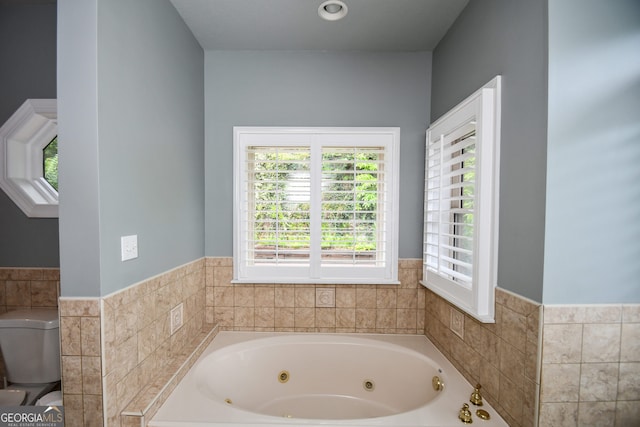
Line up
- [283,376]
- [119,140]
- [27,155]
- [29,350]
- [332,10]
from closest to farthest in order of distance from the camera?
[119,140] → [29,350] → [332,10] → [27,155] → [283,376]

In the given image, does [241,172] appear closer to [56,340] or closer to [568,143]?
[56,340]

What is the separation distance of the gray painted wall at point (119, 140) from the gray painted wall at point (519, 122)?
5.45 ft

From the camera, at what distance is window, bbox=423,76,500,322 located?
1381mm

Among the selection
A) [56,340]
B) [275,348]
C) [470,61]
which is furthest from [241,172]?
[470,61]

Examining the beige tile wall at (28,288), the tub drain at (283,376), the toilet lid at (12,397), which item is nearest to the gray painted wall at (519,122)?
the tub drain at (283,376)

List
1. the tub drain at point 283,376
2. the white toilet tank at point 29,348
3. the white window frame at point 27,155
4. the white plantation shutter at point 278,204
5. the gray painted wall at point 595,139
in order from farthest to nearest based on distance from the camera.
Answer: the white plantation shutter at point 278,204 < the tub drain at point 283,376 < the white window frame at point 27,155 < the white toilet tank at point 29,348 < the gray painted wall at point 595,139

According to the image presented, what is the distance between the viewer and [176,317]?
5.87ft

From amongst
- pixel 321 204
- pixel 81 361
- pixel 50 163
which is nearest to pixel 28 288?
pixel 50 163

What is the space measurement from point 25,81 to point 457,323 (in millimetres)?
2972

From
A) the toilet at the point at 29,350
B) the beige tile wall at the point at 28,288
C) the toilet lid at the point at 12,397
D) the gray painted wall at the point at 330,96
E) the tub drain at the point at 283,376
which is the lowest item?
the tub drain at the point at 283,376

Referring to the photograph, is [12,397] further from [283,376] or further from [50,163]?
[283,376]

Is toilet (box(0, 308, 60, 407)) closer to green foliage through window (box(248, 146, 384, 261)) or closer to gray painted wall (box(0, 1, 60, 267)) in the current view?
gray painted wall (box(0, 1, 60, 267))

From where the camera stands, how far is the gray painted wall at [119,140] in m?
1.15

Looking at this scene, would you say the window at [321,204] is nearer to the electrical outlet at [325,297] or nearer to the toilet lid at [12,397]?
the electrical outlet at [325,297]
